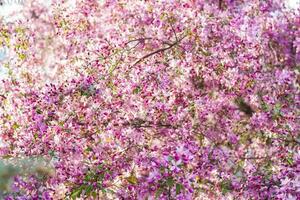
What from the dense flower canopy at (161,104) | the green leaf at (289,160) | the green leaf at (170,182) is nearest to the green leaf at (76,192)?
the dense flower canopy at (161,104)

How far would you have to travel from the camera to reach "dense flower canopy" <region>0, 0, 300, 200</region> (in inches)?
298

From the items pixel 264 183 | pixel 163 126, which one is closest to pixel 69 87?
pixel 163 126

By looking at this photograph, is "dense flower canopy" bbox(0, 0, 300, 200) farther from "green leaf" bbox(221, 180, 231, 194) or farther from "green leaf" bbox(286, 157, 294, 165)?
"green leaf" bbox(221, 180, 231, 194)

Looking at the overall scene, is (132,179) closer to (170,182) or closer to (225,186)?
(170,182)

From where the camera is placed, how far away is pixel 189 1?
38.8ft

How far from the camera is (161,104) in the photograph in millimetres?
8859

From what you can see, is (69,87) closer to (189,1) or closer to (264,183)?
(264,183)

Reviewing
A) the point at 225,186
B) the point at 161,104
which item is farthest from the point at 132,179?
the point at 225,186

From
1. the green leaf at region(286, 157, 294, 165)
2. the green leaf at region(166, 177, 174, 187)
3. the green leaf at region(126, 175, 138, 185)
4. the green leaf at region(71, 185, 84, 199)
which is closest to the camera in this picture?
the green leaf at region(166, 177, 174, 187)

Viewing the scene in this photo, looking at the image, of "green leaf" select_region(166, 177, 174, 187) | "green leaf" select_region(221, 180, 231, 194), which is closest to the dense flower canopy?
"green leaf" select_region(166, 177, 174, 187)

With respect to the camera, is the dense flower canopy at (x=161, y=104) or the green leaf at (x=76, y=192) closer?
the green leaf at (x=76, y=192)

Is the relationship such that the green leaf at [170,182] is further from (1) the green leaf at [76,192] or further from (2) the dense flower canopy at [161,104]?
(1) the green leaf at [76,192]

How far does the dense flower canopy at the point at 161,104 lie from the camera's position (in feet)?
24.8

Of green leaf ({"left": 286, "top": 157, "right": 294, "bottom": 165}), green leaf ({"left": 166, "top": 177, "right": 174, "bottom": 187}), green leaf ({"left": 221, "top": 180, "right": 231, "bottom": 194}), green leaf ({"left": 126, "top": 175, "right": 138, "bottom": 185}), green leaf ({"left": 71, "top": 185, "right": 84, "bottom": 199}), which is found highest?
green leaf ({"left": 221, "top": 180, "right": 231, "bottom": 194})
